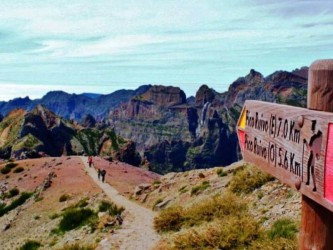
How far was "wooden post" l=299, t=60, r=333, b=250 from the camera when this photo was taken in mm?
4605

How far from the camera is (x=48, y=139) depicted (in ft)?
458

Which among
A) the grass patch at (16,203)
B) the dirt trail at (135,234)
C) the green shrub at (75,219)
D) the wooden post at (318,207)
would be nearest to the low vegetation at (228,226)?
the dirt trail at (135,234)

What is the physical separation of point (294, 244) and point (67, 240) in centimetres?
1613

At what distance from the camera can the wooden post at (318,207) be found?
4.61 metres

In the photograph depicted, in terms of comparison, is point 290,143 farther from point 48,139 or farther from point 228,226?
point 48,139

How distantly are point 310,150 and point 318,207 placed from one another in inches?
28.5

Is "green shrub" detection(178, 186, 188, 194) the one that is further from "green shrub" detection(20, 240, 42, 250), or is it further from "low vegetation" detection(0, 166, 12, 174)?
"low vegetation" detection(0, 166, 12, 174)

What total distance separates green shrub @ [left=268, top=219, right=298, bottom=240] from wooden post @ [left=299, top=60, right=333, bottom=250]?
7.13 meters

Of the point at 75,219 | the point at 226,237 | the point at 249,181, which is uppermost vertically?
the point at 226,237

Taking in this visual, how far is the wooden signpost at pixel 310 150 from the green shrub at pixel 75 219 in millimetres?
22235

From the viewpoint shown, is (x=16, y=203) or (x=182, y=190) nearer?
(x=182, y=190)

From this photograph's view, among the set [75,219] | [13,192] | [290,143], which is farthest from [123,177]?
[290,143]

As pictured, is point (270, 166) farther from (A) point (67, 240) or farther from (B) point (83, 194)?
(B) point (83, 194)

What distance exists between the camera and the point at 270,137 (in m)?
5.71
